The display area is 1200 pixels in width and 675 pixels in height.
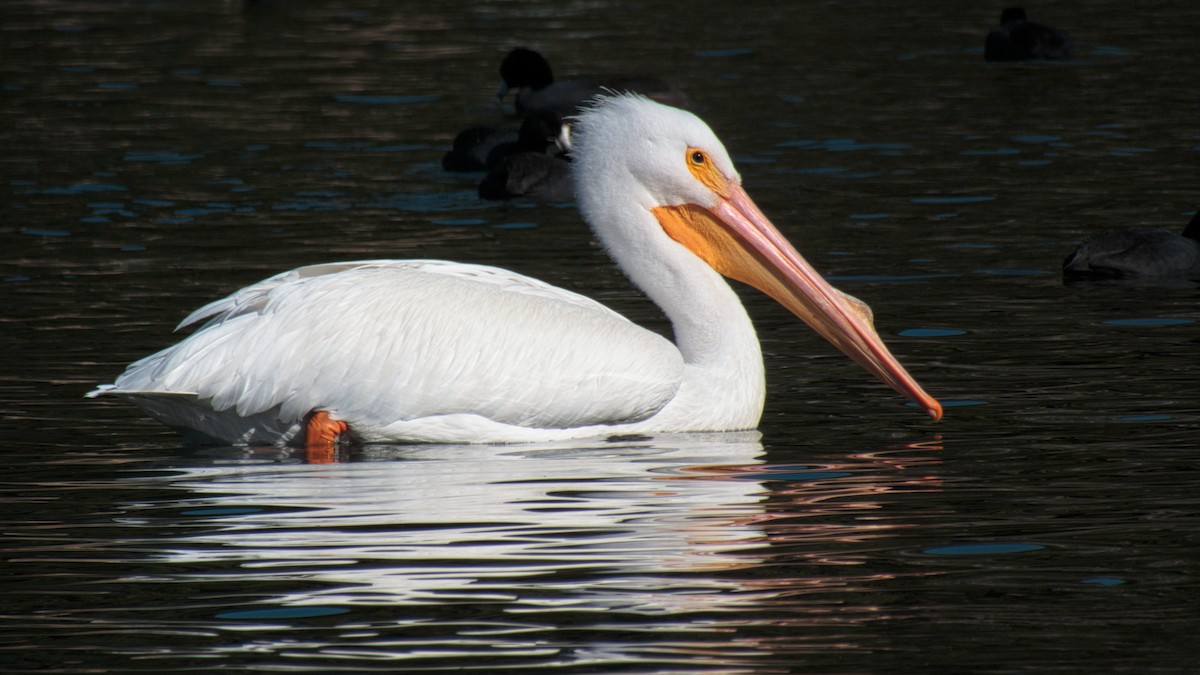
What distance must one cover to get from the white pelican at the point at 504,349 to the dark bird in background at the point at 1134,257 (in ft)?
8.70

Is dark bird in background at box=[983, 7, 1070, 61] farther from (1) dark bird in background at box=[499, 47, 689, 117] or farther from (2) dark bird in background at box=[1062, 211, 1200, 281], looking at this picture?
(2) dark bird in background at box=[1062, 211, 1200, 281]

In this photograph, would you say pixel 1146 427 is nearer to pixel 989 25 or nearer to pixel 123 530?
pixel 123 530

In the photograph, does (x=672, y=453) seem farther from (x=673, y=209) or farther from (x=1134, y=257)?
(x=1134, y=257)

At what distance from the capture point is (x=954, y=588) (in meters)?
4.45

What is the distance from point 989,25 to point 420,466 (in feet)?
50.0

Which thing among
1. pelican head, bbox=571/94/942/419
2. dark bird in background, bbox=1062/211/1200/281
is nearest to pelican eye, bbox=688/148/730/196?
pelican head, bbox=571/94/942/419

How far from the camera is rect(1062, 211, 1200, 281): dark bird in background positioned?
28.4 ft

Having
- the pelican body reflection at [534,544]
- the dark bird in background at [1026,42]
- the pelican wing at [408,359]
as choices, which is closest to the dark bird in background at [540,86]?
the dark bird in background at [1026,42]

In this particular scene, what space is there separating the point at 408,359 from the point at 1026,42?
11.3m

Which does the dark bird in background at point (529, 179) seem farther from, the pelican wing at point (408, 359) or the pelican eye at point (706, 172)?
the pelican wing at point (408, 359)

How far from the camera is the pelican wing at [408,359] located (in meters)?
5.96

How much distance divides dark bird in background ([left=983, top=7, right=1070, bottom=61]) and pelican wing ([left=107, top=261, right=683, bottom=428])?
10940 mm

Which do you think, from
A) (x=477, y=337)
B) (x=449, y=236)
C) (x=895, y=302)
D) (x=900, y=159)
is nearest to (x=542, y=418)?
(x=477, y=337)

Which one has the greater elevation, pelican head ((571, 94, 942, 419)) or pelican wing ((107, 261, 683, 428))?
pelican head ((571, 94, 942, 419))
